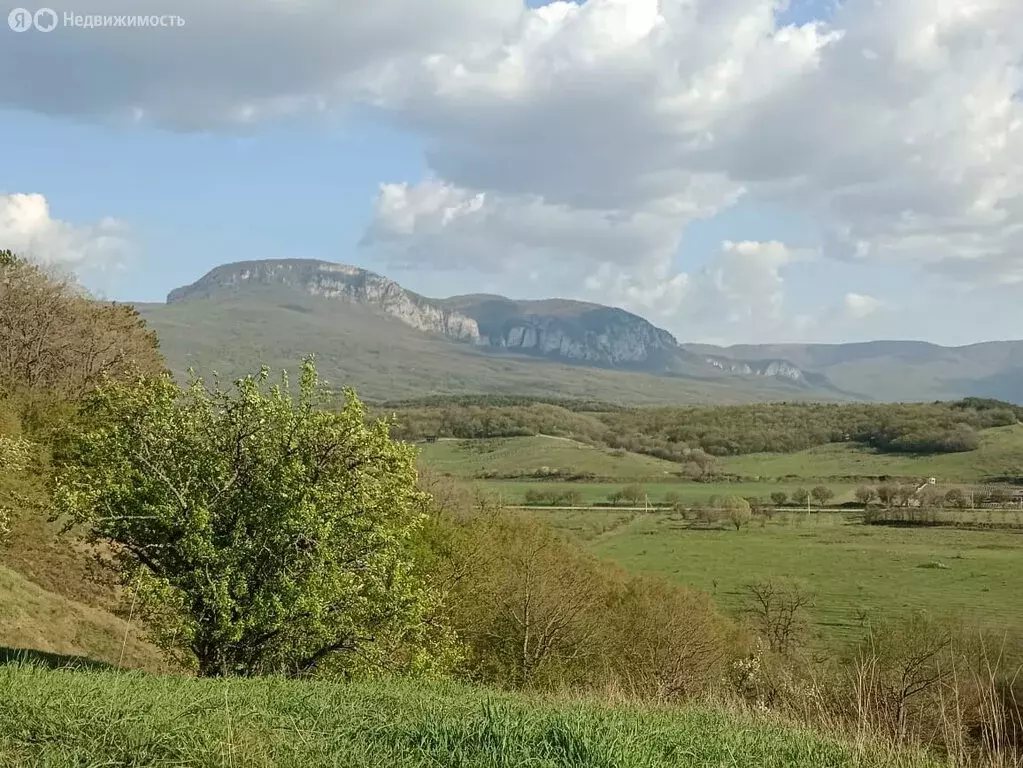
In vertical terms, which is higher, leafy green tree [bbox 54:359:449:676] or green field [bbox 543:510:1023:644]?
leafy green tree [bbox 54:359:449:676]

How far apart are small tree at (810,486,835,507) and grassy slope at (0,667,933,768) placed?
179835mm

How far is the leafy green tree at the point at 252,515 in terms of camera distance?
59.7 ft

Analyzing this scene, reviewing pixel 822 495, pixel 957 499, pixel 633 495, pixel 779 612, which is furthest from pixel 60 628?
pixel 822 495

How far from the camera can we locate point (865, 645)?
59156 mm

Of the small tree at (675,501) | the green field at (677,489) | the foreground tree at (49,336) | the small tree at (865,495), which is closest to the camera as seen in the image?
the foreground tree at (49,336)

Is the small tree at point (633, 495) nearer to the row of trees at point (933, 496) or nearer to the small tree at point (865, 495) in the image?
the small tree at point (865, 495)

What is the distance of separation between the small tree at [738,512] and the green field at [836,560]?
2828 mm

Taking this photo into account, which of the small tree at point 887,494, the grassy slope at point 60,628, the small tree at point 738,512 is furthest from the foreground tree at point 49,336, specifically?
the small tree at point 887,494

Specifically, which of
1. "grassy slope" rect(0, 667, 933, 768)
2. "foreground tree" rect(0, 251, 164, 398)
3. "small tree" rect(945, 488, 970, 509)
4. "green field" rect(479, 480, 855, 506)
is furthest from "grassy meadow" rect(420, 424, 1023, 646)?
"grassy slope" rect(0, 667, 933, 768)

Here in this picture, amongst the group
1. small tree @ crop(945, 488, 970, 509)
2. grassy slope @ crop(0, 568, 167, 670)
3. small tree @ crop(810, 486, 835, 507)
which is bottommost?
small tree @ crop(810, 486, 835, 507)

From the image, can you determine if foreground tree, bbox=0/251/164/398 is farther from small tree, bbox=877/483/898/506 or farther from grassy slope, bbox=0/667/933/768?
small tree, bbox=877/483/898/506

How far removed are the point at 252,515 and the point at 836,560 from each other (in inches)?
4489

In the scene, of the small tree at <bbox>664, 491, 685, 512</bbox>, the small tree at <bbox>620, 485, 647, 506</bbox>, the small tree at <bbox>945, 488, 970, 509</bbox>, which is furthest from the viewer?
the small tree at <bbox>620, 485, 647, 506</bbox>

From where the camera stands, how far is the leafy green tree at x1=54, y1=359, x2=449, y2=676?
59.7 feet
